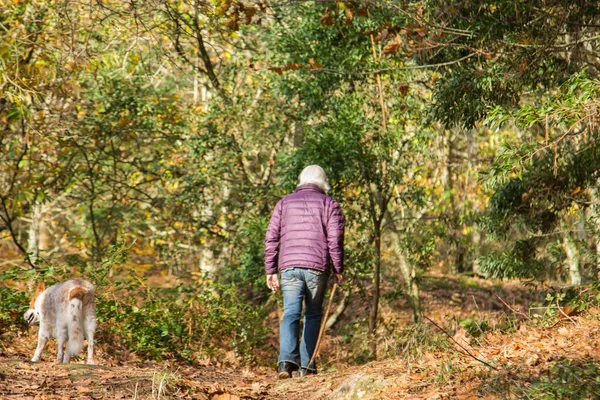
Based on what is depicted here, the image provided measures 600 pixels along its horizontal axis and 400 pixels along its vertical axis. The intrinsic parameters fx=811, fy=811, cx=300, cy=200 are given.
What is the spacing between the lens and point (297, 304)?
8172 mm

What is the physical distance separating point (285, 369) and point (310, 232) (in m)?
1.39

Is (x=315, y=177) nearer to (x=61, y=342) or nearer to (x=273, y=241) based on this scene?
(x=273, y=241)

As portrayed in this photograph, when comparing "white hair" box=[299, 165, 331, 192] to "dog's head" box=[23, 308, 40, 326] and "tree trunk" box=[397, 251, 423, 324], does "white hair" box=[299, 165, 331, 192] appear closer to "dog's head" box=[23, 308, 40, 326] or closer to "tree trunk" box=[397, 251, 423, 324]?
"dog's head" box=[23, 308, 40, 326]

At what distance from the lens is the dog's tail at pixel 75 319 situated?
7309 millimetres

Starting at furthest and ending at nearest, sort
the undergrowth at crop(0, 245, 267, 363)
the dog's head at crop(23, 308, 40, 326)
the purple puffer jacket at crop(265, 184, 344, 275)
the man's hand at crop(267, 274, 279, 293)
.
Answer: the undergrowth at crop(0, 245, 267, 363) → the man's hand at crop(267, 274, 279, 293) → the purple puffer jacket at crop(265, 184, 344, 275) → the dog's head at crop(23, 308, 40, 326)

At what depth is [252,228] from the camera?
12.3 m

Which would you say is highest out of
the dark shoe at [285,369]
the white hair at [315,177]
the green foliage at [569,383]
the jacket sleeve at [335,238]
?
the white hair at [315,177]

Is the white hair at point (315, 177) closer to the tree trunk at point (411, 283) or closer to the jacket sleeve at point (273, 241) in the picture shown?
the jacket sleeve at point (273, 241)

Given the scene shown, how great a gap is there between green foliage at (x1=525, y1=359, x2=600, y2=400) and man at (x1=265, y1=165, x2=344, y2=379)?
9.62ft

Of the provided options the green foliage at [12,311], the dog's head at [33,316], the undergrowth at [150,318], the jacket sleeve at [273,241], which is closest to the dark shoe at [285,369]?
the jacket sleeve at [273,241]

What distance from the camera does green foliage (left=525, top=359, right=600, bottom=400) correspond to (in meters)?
5.27

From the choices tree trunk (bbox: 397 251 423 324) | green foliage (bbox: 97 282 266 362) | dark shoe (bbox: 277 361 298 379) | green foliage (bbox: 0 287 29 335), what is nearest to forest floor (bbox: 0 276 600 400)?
dark shoe (bbox: 277 361 298 379)

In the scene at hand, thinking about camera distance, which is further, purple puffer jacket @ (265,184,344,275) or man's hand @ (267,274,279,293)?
man's hand @ (267,274,279,293)

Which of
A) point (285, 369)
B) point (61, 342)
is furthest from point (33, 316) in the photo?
point (285, 369)
